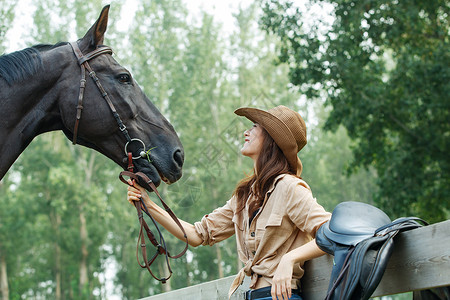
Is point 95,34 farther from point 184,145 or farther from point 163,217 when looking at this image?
point 184,145

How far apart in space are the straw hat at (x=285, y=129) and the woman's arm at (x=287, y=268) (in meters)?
0.58

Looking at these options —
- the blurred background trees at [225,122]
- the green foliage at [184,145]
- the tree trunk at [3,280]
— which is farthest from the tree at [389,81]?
the tree trunk at [3,280]

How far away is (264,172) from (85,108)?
1192 mm


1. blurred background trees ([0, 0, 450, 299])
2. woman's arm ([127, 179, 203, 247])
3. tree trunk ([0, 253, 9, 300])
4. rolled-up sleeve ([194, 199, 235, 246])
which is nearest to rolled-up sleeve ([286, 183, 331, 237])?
rolled-up sleeve ([194, 199, 235, 246])

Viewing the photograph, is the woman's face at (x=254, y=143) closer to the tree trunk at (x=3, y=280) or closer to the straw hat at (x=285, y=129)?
the straw hat at (x=285, y=129)

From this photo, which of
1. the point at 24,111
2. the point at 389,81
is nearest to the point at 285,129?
the point at 24,111

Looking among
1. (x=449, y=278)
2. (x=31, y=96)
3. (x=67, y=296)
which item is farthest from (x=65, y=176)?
(x=449, y=278)

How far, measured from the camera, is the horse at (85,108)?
2.97m

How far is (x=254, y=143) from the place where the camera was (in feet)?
9.15

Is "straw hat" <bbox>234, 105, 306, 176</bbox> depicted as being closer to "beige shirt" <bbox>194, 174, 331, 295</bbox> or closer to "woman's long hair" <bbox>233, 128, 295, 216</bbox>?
"woman's long hair" <bbox>233, 128, 295, 216</bbox>

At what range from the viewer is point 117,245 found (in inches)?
1367

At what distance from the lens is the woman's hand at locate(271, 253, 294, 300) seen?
2.20 metres

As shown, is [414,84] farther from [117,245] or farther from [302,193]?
[117,245]

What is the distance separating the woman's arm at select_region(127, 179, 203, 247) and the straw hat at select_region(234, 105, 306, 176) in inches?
28.7
